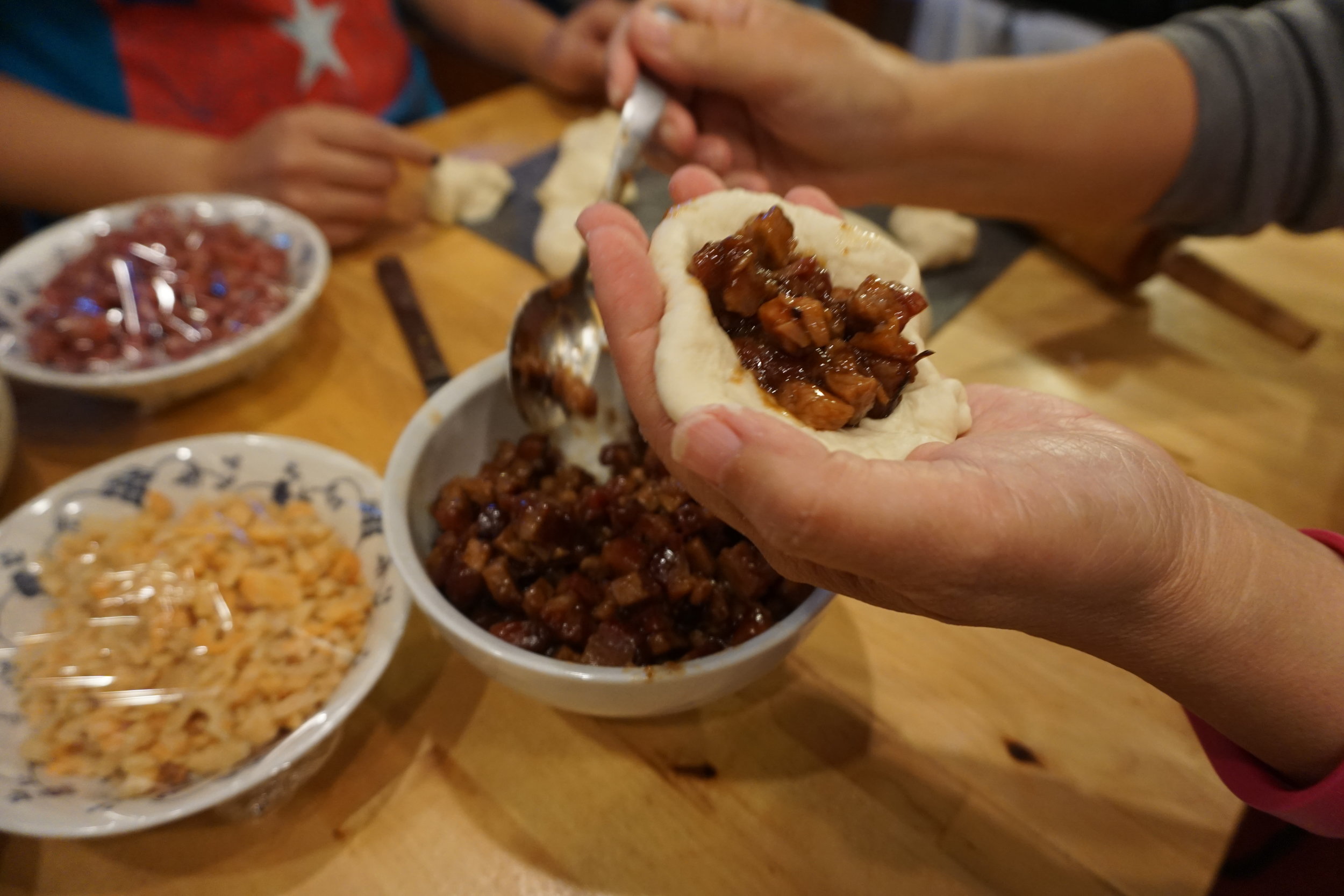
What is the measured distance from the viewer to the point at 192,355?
1601 mm

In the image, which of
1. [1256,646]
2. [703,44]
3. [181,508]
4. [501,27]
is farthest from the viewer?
[501,27]

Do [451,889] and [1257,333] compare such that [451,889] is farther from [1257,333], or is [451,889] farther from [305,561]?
[1257,333]

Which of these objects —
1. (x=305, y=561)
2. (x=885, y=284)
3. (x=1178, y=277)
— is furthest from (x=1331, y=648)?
(x=305, y=561)

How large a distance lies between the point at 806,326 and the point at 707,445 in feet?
1.04

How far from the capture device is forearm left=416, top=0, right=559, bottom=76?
2779mm

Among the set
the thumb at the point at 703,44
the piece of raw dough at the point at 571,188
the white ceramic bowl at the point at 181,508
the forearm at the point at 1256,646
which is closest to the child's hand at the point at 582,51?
the piece of raw dough at the point at 571,188

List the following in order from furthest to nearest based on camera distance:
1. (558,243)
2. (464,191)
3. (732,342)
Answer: (464,191)
(558,243)
(732,342)

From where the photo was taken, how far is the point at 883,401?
97 cm

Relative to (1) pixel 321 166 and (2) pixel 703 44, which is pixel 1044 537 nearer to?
Answer: (2) pixel 703 44

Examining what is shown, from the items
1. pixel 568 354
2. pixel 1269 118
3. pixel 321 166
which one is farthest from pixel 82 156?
pixel 1269 118

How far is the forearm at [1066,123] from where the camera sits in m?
1.72

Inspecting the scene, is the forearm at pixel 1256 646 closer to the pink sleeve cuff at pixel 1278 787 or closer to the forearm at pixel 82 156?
the pink sleeve cuff at pixel 1278 787

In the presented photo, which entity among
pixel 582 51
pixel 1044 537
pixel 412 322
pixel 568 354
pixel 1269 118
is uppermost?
pixel 1269 118

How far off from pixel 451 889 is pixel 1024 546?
2.92ft
